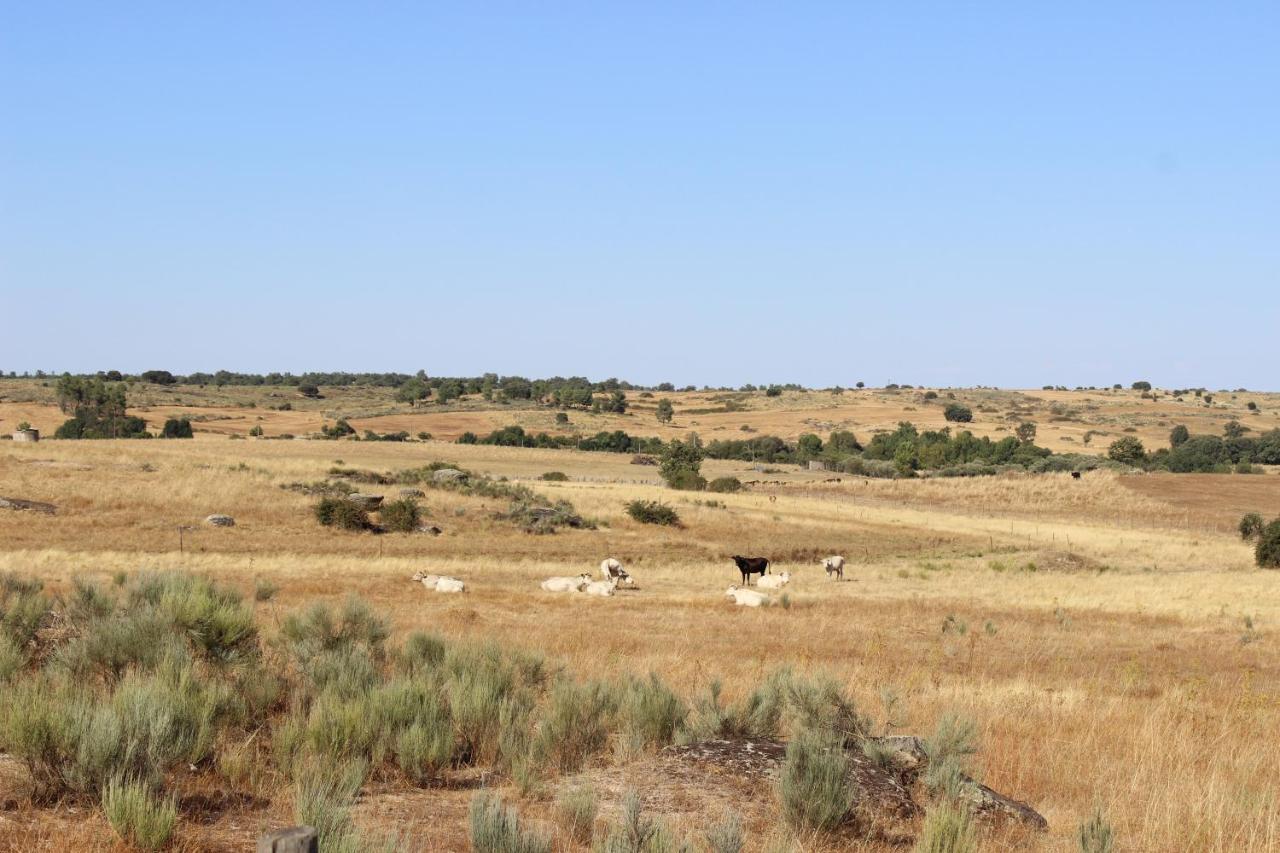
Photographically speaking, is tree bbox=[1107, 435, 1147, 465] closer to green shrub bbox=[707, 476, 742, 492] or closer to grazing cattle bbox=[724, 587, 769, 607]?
green shrub bbox=[707, 476, 742, 492]

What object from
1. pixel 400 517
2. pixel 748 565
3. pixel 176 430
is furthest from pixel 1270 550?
pixel 176 430

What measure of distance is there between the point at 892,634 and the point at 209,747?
58.9 ft

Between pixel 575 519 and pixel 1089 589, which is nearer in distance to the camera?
pixel 1089 589

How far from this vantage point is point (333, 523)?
52.2 m

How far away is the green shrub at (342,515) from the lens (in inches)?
2045

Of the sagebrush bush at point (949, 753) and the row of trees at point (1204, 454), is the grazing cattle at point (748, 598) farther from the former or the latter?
the row of trees at point (1204, 454)

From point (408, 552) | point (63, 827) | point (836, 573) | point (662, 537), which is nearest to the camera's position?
point (63, 827)

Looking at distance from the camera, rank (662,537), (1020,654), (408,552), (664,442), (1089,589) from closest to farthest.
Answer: (1020,654), (1089,589), (408,552), (662,537), (664,442)

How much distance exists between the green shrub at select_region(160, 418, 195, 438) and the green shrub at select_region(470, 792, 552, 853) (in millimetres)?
115458

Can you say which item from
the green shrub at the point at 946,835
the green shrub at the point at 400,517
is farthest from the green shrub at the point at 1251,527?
the green shrub at the point at 946,835

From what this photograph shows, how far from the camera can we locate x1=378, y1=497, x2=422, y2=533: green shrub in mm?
52844

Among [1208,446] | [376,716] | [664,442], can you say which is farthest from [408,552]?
[1208,446]

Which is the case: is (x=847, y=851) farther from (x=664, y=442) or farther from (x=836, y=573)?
(x=664, y=442)

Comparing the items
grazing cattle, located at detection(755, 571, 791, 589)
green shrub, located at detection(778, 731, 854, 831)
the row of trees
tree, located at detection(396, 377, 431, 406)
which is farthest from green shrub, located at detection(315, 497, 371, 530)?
tree, located at detection(396, 377, 431, 406)
